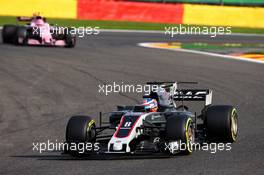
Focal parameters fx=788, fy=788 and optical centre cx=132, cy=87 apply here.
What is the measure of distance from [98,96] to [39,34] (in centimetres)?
1146

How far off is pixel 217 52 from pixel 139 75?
Result: 714 cm

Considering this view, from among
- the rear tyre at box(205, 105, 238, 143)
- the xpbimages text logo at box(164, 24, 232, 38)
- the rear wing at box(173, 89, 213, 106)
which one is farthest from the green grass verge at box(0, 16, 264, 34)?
the rear tyre at box(205, 105, 238, 143)

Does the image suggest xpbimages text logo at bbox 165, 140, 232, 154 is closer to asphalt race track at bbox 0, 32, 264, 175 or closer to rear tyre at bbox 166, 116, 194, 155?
rear tyre at bbox 166, 116, 194, 155

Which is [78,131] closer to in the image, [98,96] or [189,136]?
[189,136]

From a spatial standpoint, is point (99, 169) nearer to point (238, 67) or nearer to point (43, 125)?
point (43, 125)

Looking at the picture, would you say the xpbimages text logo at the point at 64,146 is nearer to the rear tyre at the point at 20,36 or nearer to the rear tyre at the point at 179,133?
the rear tyre at the point at 179,133

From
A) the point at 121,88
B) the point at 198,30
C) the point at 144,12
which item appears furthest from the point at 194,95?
the point at 144,12

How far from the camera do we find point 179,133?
10.2 m

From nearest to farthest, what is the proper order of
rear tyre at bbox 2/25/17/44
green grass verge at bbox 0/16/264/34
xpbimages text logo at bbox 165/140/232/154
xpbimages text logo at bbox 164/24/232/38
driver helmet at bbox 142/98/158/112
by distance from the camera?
xpbimages text logo at bbox 165/140/232/154
driver helmet at bbox 142/98/158/112
rear tyre at bbox 2/25/17/44
green grass verge at bbox 0/16/264/34
xpbimages text logo at bbox 164/24/232/38

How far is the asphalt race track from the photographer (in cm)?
976

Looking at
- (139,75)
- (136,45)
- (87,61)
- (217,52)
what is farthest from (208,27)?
(139,75)

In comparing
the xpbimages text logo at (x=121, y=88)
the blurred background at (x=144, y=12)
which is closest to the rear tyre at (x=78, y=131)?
the xpbimages text logo at (x=121, y=88)

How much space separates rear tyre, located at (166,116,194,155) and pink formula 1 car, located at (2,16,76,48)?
17091 mm

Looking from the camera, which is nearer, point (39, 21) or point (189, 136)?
point (189, 136)
